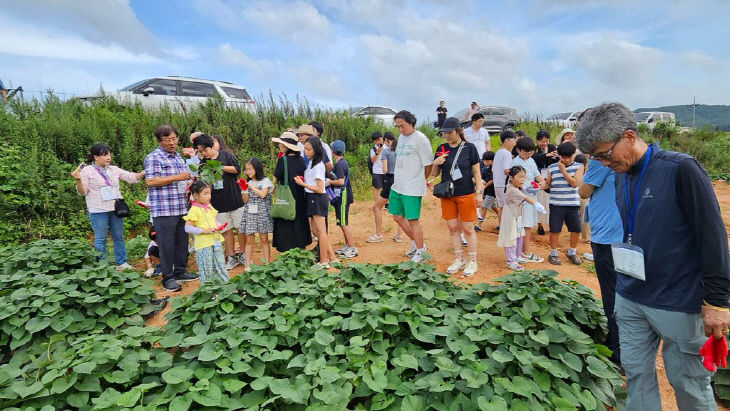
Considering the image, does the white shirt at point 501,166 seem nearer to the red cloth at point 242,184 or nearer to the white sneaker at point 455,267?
the white sneaker at point 455,267

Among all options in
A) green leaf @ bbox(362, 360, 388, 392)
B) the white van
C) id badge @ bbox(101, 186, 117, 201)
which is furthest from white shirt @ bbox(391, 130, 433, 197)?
the white van

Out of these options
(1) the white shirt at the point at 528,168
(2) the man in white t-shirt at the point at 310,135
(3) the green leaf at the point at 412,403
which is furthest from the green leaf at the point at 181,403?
(1) the white shirt at the point at 528,168

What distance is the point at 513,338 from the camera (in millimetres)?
2555

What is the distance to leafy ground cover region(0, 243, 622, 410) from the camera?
2.12 metres

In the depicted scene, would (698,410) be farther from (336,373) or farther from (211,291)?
(211,291)

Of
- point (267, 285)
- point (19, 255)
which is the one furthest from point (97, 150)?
point (267, 285)

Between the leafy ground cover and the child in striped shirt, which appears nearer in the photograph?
the leafy ground cover

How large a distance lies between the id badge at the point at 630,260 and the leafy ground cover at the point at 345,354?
0.75 metres

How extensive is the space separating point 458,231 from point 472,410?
2881mm

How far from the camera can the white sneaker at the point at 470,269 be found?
15.5 ft

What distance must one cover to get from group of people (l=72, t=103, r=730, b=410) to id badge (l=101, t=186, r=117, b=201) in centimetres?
2

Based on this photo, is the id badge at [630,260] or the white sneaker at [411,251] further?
the white sneaker at [411,251]

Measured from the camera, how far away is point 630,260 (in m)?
1.88

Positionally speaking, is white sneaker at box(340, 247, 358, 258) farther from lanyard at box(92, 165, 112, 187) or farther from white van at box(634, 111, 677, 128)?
white van at box(634, 111, 677, 128)
